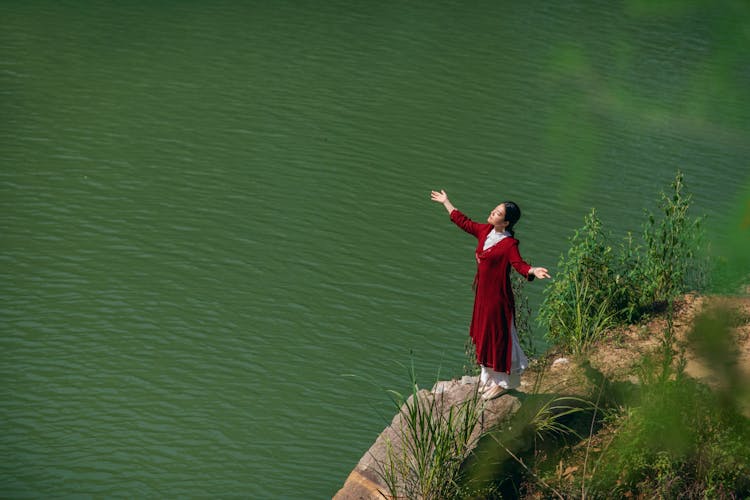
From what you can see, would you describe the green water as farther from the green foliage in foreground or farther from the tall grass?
the tall grass

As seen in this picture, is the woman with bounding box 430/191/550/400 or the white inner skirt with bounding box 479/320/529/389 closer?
the woman with bounding box 430/191/550/400

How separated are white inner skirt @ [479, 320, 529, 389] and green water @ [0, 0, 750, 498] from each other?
3.57ft

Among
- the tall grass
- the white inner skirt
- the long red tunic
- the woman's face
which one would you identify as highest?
the woman's face

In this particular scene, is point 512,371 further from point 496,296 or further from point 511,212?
point 511,212

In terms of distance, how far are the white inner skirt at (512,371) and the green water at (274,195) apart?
109 cm

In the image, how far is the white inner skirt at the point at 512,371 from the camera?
6.11m

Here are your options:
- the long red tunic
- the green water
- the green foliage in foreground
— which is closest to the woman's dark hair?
the long red tunic

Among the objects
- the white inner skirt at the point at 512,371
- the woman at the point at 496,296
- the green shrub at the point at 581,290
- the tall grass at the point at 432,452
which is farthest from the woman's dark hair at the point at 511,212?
the green shrub at the point at 581,290

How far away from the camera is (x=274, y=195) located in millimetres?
11844

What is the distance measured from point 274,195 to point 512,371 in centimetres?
617

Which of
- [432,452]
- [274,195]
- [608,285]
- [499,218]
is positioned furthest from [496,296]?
[274,195]

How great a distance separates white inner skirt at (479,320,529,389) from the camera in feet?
20.1

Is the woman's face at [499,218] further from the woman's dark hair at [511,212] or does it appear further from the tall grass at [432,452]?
the tall grass at [432,452]

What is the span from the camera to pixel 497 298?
6.05 metres
